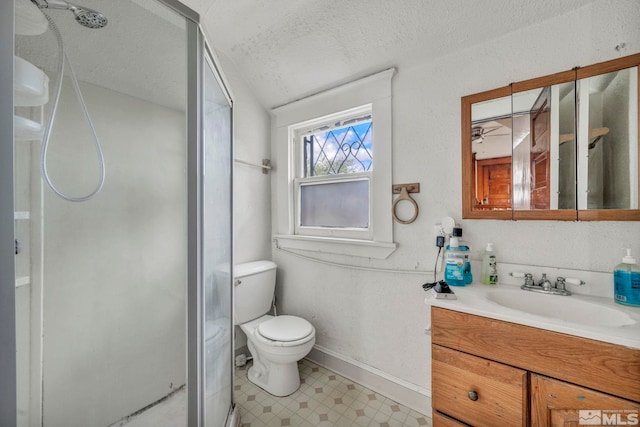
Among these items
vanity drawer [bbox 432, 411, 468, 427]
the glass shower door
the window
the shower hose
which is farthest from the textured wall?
the shower hose

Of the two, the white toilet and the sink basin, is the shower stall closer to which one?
the white toilet

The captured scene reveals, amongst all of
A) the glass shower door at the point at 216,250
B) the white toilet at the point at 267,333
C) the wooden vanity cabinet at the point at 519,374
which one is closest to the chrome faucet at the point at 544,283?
the wooden vanity cabinet at the point at 519,374

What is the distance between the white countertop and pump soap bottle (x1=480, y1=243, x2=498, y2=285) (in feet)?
0.10

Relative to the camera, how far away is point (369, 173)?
171cm

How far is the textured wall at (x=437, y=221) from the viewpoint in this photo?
3.41 ft

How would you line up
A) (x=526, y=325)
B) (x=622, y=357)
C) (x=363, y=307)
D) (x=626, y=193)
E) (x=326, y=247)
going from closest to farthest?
(x=622, y=357)
(x=526, y=325)
(x=626, y=193)
(x=363, y=307)
(x=326, y=247)

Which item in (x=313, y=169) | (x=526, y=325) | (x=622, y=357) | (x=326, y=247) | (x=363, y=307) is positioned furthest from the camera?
(x=313, y=169)

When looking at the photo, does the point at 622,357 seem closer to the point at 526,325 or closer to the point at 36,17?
the point at 526,325

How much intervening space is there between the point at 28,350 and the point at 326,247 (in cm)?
148

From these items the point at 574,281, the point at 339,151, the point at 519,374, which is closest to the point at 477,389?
the point at 519,374

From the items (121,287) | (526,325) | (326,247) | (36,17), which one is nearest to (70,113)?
(36,17)

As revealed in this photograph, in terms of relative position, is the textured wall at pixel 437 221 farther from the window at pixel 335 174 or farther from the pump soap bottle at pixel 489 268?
the window at pixel 335 174

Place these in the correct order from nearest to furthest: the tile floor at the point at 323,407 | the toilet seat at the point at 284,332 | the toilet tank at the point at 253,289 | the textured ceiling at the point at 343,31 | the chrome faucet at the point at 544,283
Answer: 1. the chrome faucet at the point at 544,283
2. the textured ceiling at the point at 343,31
3. the tile floor at the point at 323,407
4. the toilet seat at the point at 284,332
5. the toilet tank at the point at 253,289

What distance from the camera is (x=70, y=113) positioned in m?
1.08
